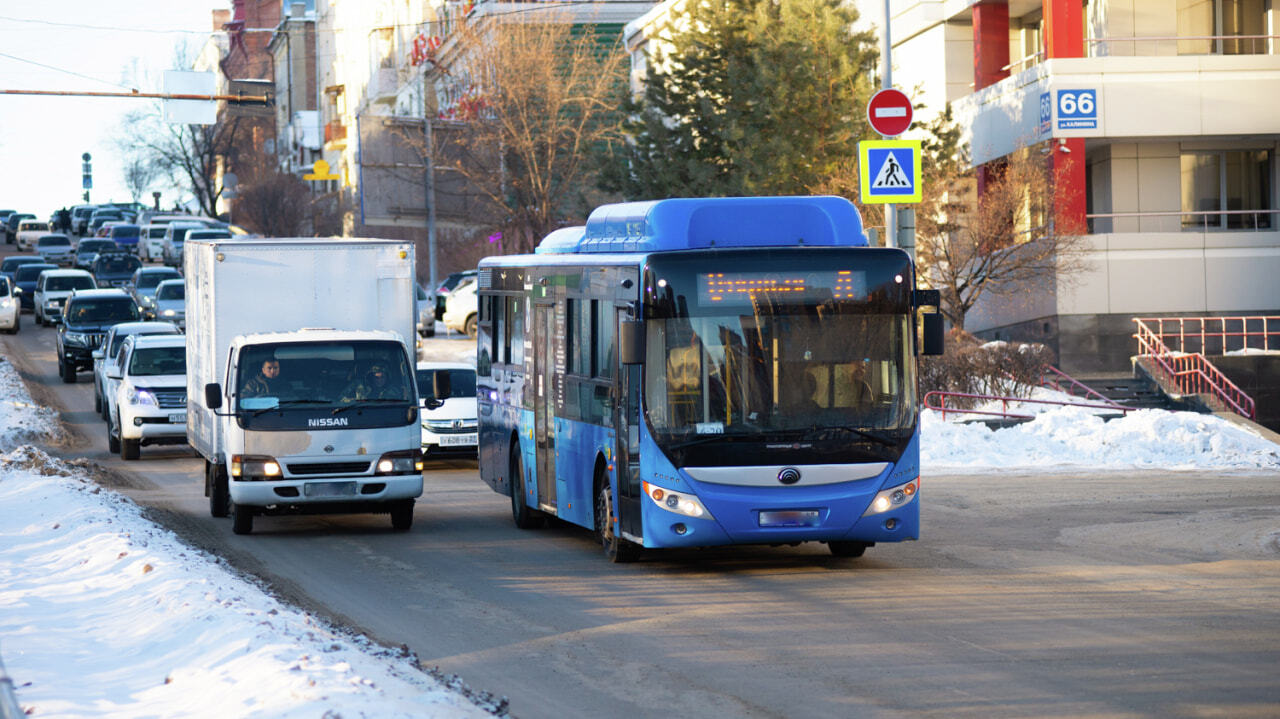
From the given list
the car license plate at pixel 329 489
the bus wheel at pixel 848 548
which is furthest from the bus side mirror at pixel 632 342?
the car license plate at pixel 329 489

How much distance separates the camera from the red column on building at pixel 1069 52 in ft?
123

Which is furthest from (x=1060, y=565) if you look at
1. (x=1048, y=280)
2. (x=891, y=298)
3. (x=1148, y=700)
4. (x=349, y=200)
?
(x=349, y=200)

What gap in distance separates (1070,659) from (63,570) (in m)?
8.17

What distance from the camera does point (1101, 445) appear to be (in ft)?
77.8

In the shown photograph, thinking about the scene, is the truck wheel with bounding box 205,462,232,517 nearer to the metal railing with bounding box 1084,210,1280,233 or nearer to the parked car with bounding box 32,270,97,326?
the metal railing with bounding box 1084,210,1280,233

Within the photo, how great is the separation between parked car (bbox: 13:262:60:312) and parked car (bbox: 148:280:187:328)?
50.7 ft

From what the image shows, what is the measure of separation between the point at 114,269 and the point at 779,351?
53.1 m

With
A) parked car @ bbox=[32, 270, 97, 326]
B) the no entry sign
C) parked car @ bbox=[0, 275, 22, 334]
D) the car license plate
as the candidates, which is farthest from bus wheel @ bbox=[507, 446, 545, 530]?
parked car @ bbox=[0, 275, 22, 334]

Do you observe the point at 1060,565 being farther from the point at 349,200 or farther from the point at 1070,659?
the point at 349,200

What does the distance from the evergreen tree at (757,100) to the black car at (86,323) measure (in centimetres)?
1311

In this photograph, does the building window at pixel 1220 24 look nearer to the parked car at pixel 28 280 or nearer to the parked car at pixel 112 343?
the parked car at pixel 112 343

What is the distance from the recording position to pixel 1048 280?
37156 millimetres

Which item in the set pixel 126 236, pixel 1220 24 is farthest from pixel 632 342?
pixel 126 236

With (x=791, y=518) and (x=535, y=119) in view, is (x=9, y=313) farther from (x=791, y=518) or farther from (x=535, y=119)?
(x=791, y=518)
